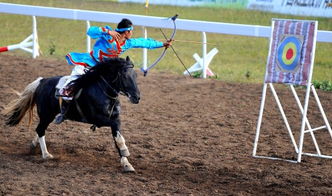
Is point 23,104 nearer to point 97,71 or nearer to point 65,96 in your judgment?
point 65,96

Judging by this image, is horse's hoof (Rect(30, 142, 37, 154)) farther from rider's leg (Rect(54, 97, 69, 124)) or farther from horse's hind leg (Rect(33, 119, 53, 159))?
rider's leg (Rect(54, 97, 69, 124))

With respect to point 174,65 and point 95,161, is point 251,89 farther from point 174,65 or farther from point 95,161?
point 95,161

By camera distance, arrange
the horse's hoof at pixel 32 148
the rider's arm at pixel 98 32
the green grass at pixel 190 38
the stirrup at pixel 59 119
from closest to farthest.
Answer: the rider's arm at pixel 98 32
the stirrup at pixel 59 119
the horse's hoof at pixel 32 148
the green grass at pixel 190 38

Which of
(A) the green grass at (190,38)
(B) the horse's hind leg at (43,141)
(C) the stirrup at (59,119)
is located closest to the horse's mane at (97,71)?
(C) the stirrup at (59,119)

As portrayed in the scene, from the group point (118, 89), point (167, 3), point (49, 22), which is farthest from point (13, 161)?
point (49, 22)

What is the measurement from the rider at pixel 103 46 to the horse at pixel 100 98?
150 millimetres

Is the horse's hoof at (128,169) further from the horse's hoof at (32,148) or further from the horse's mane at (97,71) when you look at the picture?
the horse's hoof at (32,148)

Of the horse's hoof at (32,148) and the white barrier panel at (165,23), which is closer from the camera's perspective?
the horse's hoof at (32,148)

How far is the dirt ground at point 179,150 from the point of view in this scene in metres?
8.05

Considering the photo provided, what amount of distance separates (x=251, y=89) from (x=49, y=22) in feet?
35.3

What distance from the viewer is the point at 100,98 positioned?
28.8 feet

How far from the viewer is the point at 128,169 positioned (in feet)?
28.3

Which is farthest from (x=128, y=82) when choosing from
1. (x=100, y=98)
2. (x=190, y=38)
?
(x=190, y=38)

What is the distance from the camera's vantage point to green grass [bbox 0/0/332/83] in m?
17.2
